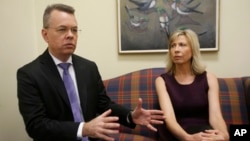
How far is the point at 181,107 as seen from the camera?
1.92m

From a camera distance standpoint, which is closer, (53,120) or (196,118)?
(53,120)

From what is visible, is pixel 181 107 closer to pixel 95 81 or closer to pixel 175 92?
pixel 175 92

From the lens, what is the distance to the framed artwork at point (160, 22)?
7.65ft

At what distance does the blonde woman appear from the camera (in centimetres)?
182

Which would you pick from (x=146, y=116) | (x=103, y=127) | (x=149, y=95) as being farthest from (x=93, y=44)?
(x=103, y=127)

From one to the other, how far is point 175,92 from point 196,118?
0.24 meters

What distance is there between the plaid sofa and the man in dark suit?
52cm

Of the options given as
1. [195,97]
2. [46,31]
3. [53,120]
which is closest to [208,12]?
[195,97]

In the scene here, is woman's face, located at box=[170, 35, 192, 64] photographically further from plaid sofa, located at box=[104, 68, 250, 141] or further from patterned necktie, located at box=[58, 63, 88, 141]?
patterned necktie, located at box=[58, 63, 88, 141]

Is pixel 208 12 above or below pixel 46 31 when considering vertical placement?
above

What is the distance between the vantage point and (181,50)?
2.00 m

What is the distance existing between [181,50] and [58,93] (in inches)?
39.4

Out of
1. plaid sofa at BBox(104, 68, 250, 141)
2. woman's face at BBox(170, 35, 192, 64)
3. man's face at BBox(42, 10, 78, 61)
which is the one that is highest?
man's face at BBox(42, 10, 78, 61)

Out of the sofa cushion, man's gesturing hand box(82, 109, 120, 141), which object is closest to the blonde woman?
the sofa cushion
